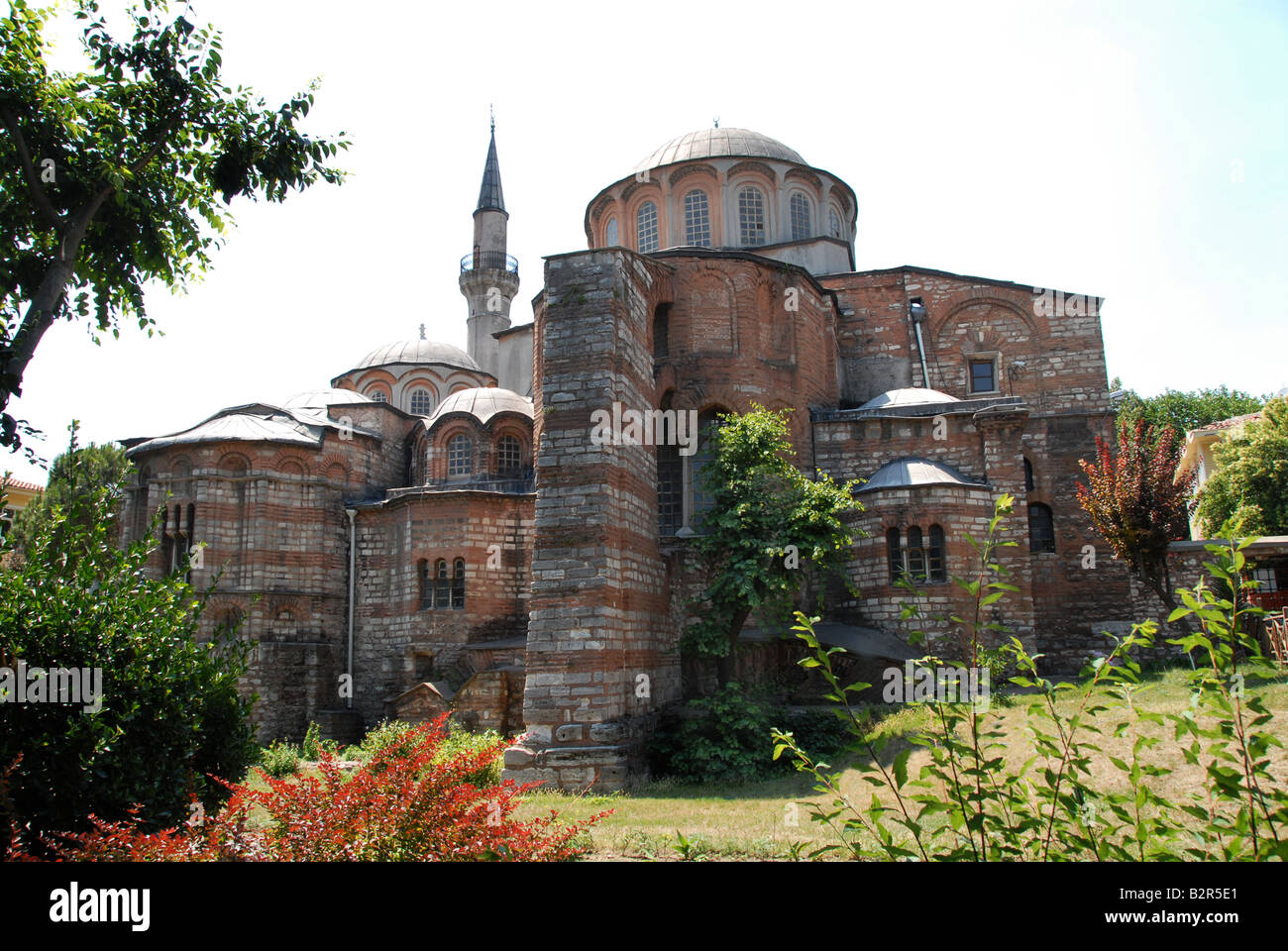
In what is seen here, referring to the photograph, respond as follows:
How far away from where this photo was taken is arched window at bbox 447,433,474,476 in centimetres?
2502

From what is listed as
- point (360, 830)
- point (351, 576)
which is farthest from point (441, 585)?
point (360, 830)

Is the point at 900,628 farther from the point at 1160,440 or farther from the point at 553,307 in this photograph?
the point at 553,307

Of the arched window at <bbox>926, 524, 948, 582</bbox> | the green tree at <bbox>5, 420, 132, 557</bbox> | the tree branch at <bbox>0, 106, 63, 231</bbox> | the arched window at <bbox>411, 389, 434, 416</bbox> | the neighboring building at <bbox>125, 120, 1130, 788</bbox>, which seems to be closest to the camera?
the tree branch at <bbox>0, 106, 63, 231</bbox>

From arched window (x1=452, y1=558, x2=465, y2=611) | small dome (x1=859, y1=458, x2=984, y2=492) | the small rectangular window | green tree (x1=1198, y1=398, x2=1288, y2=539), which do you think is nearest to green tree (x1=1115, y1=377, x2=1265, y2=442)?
green tree (x1=1198, y1=398, x2=1288, y2=539)

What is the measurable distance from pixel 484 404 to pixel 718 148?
990 cm

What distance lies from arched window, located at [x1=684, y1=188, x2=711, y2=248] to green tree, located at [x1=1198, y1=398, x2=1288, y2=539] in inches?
683

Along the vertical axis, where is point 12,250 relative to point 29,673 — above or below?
above

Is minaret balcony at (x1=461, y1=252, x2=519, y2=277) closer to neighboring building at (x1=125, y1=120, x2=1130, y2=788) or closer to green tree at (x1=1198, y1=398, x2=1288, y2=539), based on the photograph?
neighboring building at (x1=125, y1=120, x2=1130, y2=788)

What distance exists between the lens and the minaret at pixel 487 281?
38.6 meters

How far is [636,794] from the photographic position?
13242 mm

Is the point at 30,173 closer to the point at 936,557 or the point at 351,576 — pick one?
the point at 936,557
